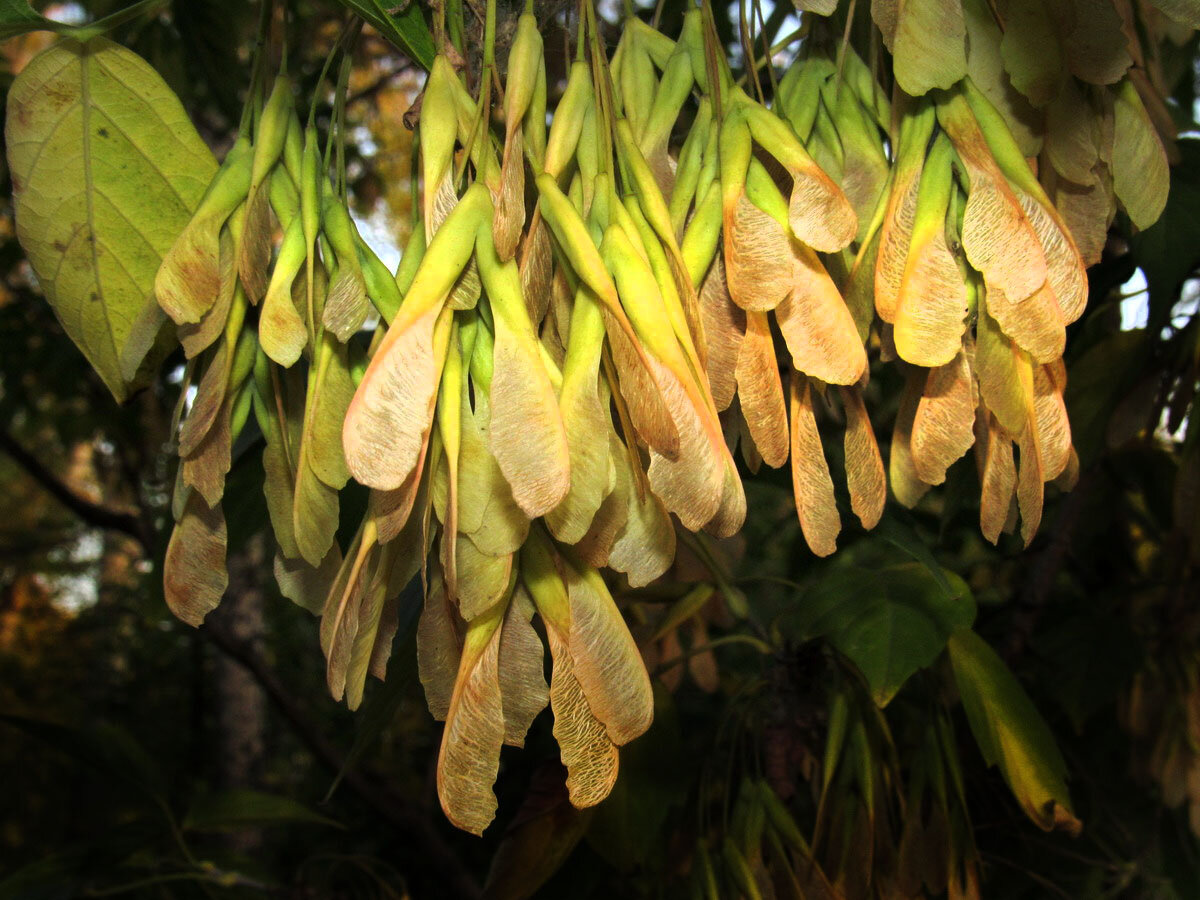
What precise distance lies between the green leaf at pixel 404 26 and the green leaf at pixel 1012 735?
492 mm

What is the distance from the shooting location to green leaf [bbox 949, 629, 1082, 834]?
0.58 metres

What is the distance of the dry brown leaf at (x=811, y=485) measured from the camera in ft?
1.34

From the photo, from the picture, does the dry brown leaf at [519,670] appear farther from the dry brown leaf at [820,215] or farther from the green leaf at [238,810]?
the green leaf at [238,810]

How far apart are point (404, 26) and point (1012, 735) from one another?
0.53 m

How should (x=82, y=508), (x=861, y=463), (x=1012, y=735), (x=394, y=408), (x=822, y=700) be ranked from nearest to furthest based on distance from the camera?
(x=394, y=408), (x=861, y=463), (x=1012, y=735), (x=822, y=700), (x=82, y=508)

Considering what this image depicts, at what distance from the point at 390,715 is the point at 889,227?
42cm

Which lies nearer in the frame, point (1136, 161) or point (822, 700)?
point (1136, 161)

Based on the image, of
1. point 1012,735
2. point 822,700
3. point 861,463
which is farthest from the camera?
point 822,700

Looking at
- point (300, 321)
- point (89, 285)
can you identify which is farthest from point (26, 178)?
point (300, 321)

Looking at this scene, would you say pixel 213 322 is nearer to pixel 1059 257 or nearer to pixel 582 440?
pixel 582 440

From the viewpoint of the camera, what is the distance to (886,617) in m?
0.63

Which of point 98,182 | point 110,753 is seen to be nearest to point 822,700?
point 98,182

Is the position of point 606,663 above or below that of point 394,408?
below

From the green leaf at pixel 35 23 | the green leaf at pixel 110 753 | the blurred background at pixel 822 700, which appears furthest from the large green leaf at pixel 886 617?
the green leaf at pixel 110 753
